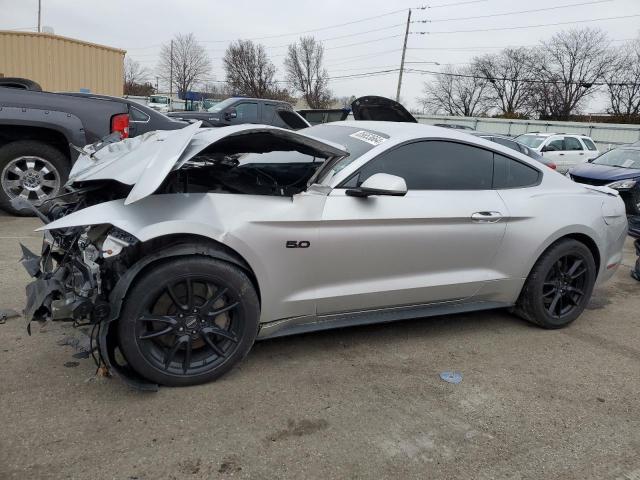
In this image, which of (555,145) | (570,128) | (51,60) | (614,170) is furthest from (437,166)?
(570,128)

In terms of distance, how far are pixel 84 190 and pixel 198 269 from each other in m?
0.94

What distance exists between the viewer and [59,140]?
6.51m

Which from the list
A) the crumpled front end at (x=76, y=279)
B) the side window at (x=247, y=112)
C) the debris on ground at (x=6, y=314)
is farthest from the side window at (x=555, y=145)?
the crumpled front end at (x=76, y=279)

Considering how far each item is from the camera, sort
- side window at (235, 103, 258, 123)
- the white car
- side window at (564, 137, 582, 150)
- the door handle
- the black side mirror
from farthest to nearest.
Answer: side window at (564, 137, 582, 150), the white car, side window at (235, 103, 258, 123), the door handle, the black side mirror

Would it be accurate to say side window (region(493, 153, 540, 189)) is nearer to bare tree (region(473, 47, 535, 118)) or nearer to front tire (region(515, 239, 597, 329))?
front tire (region(515, 239, 597, 329))

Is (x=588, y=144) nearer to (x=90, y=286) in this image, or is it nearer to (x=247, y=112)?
(x=247, y=112)

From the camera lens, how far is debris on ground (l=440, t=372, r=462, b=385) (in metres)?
3.19

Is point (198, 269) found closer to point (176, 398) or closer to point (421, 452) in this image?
point (176, 398)

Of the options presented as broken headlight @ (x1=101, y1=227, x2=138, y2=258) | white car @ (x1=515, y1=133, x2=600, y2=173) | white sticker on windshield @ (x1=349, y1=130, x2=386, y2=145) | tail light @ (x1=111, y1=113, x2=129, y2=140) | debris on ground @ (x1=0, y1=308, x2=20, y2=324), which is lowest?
debris on ground @ (x1=0, y1=308, x2=20, y2=324)

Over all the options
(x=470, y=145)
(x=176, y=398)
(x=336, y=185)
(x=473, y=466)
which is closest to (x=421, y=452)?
→ (x=473, y=466)

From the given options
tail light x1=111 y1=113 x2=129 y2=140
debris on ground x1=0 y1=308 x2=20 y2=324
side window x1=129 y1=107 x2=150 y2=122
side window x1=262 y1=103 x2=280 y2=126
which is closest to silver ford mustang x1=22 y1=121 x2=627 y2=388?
debris on ground x1=0 y1=308 x2=20 y2=324

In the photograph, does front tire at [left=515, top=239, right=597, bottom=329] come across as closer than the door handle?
No

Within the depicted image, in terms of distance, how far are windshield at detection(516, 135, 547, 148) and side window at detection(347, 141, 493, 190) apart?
14.3 metres

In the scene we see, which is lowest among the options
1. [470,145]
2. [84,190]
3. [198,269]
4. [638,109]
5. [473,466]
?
[473,466]
